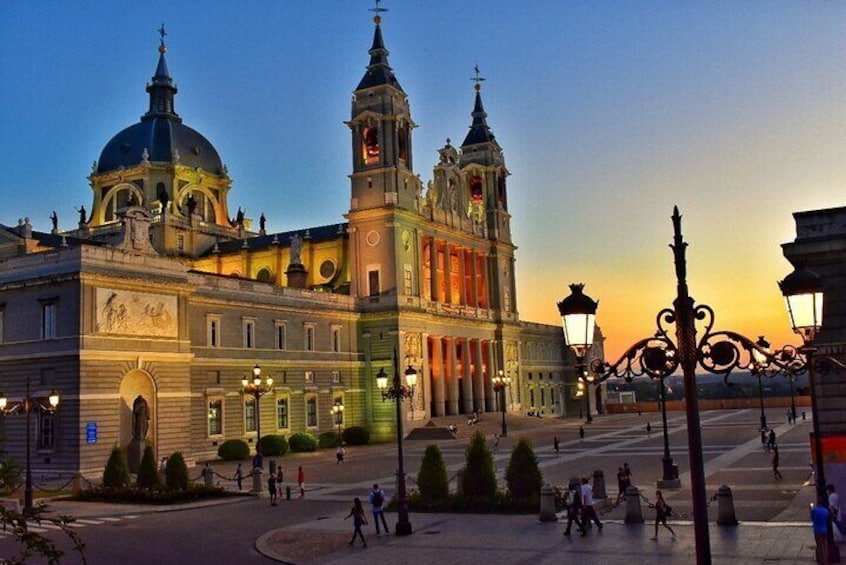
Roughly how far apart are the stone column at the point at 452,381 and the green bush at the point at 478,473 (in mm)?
53053

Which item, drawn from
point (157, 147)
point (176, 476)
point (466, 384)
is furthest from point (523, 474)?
point (157, 147)

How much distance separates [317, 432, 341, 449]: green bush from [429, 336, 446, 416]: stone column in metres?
16.2

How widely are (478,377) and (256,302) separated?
32.8 metres

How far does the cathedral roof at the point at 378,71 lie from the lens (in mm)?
78750

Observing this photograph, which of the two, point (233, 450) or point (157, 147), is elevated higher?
point (157, 147)

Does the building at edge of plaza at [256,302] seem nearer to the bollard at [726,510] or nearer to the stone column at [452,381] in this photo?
the stone column at [452,381]

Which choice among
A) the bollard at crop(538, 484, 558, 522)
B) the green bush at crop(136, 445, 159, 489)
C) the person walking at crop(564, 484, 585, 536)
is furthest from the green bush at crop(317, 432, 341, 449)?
the person walking at crop(564, 484, 585, 536)

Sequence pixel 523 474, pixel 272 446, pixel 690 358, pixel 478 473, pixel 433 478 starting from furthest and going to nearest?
pixel 272 446 < pixel 433 478 < pixel 478 473 < pixel 523 474 < pixel 690 358

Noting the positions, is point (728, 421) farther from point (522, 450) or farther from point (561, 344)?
point (522, 450)

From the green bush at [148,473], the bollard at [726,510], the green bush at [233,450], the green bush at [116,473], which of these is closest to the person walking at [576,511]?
the bollard at [726,510]

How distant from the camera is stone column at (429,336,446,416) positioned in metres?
81.4

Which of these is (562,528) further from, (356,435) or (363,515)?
(356,435)

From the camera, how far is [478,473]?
30422 millimetres

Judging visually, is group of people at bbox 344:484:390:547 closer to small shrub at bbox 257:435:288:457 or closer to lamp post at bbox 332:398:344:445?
small shrub at bbox 257:435:288:457
